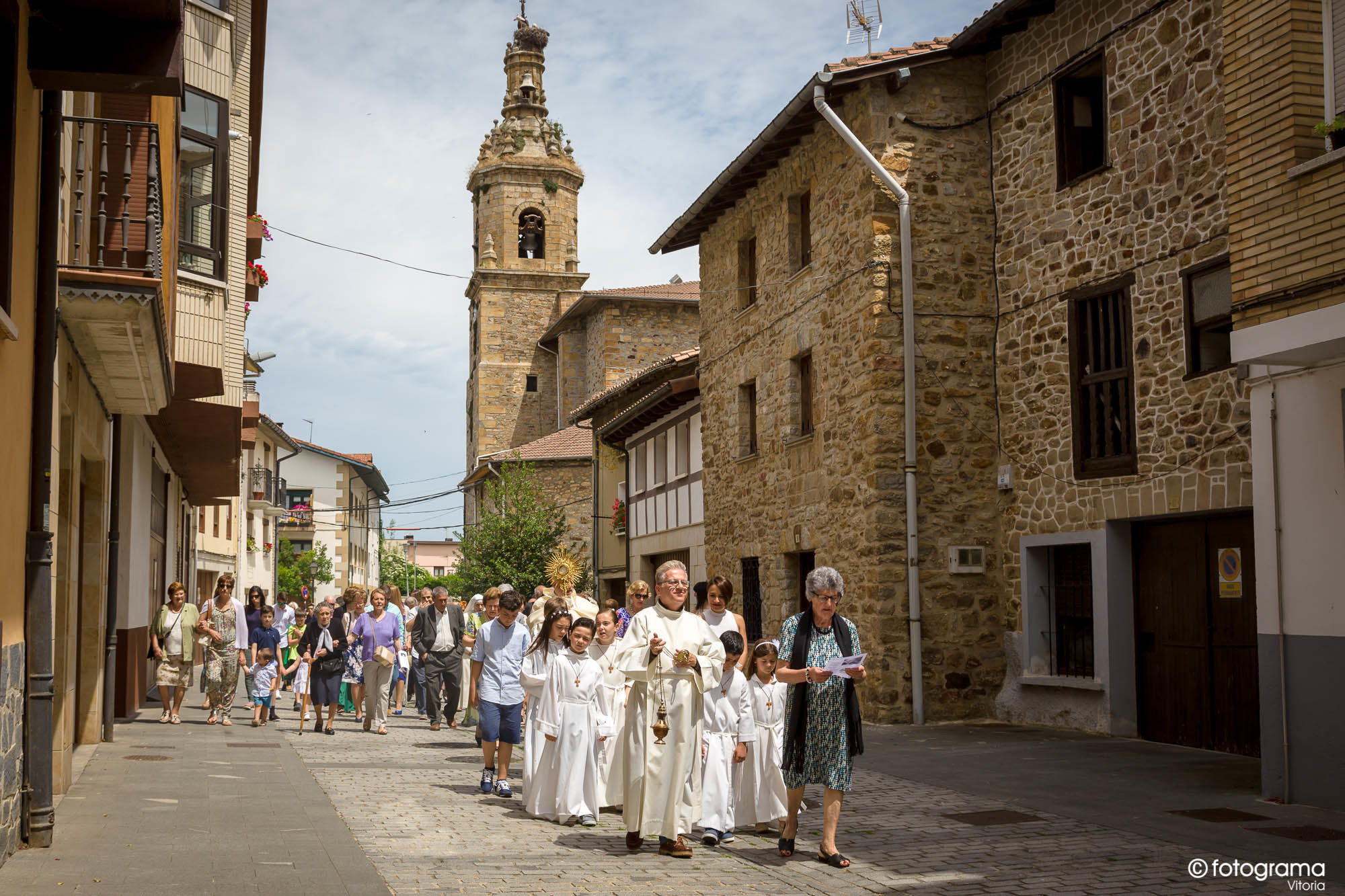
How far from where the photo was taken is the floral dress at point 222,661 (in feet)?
55.9

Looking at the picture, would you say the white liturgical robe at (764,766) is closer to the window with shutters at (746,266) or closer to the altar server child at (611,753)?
the altar server child at (611,753)

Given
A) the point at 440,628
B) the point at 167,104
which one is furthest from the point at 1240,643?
the point at 167,104

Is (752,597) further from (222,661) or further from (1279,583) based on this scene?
(1279,583)

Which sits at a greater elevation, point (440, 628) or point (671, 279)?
point (671, 279)

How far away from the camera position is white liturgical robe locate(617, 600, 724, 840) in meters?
8.20

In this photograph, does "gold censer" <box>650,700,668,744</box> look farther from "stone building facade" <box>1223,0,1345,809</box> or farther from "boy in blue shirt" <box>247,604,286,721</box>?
"boy in blue shirt" <box>247,604,286,721</box>

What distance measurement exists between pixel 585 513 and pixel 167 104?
39129 millimetres

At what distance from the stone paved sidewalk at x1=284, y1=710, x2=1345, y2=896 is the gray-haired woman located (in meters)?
0.43

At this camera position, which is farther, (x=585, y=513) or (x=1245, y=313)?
(x=585, y=513)

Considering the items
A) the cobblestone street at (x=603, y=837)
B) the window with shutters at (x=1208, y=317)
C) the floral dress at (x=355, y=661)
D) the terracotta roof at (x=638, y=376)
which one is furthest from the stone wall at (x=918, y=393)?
the terracotta roof at (x=638, y=376)

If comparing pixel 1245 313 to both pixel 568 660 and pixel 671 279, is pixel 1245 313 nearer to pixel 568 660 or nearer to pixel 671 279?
pixel 568 660

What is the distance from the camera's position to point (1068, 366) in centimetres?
1496

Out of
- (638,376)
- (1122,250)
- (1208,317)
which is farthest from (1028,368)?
(638,376)

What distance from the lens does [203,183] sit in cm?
1583
